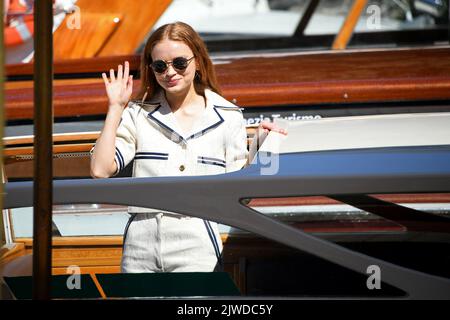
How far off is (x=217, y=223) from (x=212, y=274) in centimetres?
11

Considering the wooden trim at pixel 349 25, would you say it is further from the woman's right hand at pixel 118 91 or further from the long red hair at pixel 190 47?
the woman's right hand at pixel 118 91

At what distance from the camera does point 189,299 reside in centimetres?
182

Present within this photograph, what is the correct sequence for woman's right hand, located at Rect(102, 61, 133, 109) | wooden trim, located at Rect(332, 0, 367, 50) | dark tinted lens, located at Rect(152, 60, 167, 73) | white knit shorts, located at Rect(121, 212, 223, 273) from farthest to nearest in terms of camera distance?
wooden trim, located at Rect(332, 0, 367, 50) < dark tinted lens, located at Rect(152, 60, 167, 73) < woman's right hand, located at Rect(102, 61, 133, 109) < white knit shorts, located at Rect(121, 212, 223, 273)

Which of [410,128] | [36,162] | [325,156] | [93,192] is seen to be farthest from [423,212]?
[36,162]

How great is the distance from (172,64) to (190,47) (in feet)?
0.27

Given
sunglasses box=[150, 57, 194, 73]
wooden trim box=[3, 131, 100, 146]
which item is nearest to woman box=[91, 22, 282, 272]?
sunglasses box=[150, 57, 194, 73]

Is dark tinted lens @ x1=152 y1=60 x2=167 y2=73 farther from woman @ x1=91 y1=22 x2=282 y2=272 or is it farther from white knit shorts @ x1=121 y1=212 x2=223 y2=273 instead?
white knit shorts @ x1=121 y1=212 x2=223 y2=273

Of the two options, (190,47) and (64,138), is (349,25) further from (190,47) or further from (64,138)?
(190,47)

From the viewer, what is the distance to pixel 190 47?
238cm

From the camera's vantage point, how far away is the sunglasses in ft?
7.60

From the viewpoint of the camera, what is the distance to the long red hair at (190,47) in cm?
236

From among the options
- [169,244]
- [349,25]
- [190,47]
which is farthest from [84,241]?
[349,25]
